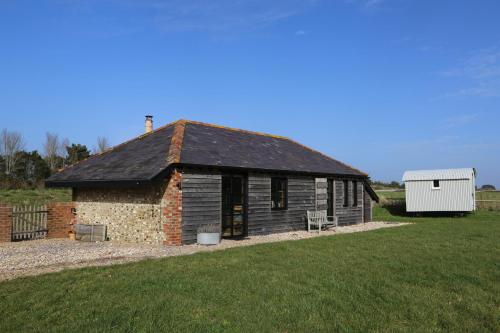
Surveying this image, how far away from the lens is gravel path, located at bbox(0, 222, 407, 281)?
9.35m

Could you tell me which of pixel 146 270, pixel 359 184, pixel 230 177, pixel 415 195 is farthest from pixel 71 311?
pixel 415 195

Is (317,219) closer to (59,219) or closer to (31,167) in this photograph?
(59,219)

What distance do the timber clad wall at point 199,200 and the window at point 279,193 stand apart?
331 centimetres

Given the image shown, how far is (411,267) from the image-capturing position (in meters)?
9.20

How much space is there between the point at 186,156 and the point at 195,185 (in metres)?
1.01

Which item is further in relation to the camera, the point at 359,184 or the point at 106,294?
the point at 359,184

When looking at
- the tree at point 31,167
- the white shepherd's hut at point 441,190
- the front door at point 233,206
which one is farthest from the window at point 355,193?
the tree at point 31,167

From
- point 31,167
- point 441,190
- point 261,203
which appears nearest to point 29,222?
point 261,203

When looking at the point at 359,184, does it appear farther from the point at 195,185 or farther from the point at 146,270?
the point at 146,270

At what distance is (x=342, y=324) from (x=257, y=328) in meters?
1.16

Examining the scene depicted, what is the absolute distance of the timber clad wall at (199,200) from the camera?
1324 cm

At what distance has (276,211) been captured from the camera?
16.8 metres

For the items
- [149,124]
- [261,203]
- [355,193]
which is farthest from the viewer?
[355,193]

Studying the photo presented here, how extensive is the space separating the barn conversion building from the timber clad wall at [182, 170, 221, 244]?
0.11ft
